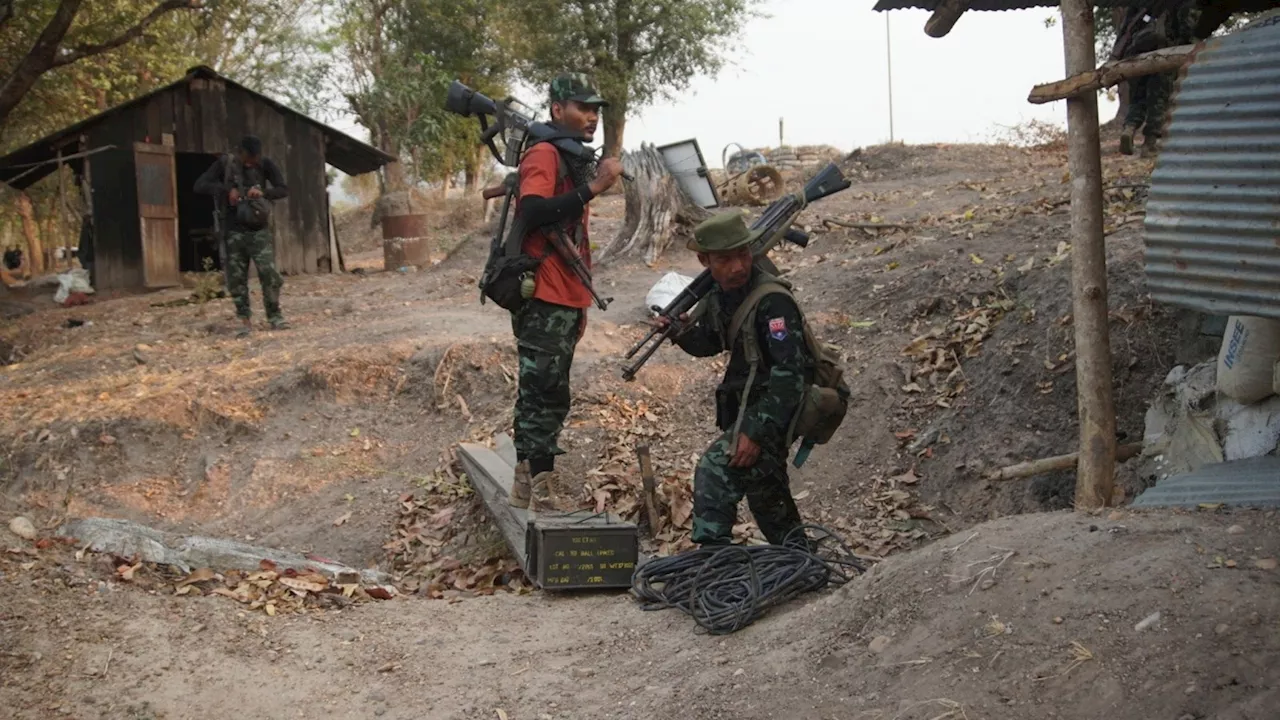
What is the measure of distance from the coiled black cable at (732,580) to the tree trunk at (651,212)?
729 cm

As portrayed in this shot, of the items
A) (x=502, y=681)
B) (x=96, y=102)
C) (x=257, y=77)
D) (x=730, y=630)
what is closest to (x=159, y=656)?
(x=502, y=681)

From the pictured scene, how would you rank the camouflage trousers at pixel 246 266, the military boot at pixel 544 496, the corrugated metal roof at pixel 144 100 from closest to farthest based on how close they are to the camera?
the military boot at pixel 544 496 → the camouflage trousers at pixel 246 266 → the corrugated metal roof at pixel 144 100

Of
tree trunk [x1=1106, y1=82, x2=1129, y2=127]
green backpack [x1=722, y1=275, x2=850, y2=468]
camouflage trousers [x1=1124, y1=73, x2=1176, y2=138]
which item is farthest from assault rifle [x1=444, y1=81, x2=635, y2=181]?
tree trunk [x1=1106, y1=82, x2=1129, y2=127]

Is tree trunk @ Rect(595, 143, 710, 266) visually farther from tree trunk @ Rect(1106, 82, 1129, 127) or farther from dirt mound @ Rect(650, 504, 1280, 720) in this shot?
tree trunk @ Rect(1106, 82, 1129, 127)

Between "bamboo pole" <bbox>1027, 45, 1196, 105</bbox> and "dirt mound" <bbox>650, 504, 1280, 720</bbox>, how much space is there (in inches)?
73.6

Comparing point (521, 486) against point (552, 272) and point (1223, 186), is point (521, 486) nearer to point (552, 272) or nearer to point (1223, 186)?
point (552, 272)

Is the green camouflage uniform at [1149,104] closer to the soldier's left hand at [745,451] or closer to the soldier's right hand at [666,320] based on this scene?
the soldier's right hand at [666,320]

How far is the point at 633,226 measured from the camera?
41.5 feet

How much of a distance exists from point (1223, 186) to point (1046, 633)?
1842 mm

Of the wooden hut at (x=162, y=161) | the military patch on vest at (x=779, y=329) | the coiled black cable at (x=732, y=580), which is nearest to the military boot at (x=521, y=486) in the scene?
the coiled black cable at (x=732, y=580)

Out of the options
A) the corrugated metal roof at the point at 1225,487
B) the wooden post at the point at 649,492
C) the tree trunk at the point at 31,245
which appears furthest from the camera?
the tree trunk at the point at 31,245

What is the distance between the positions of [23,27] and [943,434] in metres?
13.7

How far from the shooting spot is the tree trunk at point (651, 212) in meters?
12.3

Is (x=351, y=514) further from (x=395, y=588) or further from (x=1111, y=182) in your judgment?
(x=1111, y=182)
